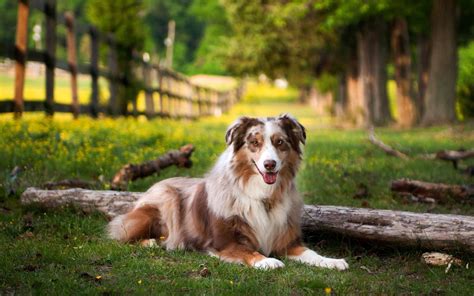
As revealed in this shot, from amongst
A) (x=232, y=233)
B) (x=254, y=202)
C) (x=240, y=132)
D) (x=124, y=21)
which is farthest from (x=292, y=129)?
(x=124, y=21)

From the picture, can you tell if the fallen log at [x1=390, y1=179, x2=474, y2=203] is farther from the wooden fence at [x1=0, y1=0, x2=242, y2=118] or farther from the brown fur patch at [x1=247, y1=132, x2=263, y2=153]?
the wooden fence at [x1=0, y1=0, x2=242, y2=118]

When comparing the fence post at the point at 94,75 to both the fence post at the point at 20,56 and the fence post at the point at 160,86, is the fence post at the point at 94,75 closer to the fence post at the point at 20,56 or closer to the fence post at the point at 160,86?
the fence post at the point at 20,56

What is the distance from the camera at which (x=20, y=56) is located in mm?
13836

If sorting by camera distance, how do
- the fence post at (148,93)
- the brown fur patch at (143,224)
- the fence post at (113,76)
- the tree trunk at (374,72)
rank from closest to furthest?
the brown fur patch at (143,224), the fence post at (113,76), the fence post at (148,93), the tree trunk at (374,72)

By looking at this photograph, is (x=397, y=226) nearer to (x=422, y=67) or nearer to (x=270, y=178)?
(x=270, y=178)

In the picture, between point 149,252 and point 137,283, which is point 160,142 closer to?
point 149,252

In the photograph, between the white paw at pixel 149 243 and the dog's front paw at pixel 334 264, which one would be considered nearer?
the dog's front paw at pixel 334 264

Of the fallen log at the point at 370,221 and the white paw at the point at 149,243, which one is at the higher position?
the fallen log at the point at 370,221

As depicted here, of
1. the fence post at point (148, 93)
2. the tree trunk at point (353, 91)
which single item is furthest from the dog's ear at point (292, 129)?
the tree trunk at point (353, 91)

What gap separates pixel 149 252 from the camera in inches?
265

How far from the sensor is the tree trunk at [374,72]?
2920 centimetres

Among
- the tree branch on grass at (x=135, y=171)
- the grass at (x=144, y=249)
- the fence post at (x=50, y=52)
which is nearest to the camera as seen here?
the grass at (x=144, y=249)

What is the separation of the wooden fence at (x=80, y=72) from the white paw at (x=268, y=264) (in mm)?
8738

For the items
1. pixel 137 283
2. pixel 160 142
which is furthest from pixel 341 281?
pixel 160 142
